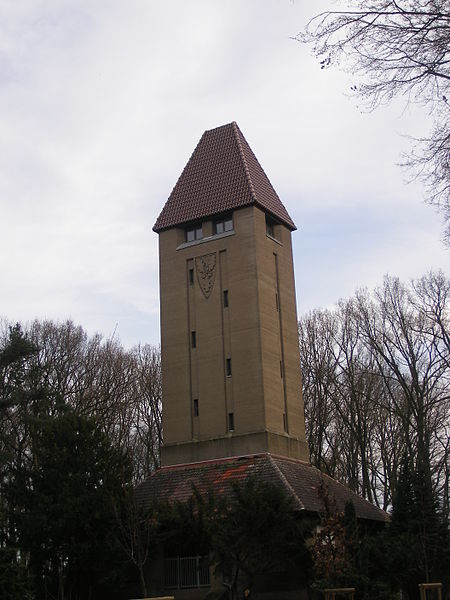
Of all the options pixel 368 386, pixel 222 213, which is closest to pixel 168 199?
pixel 222 213

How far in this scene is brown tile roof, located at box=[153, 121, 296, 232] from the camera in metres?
37.5

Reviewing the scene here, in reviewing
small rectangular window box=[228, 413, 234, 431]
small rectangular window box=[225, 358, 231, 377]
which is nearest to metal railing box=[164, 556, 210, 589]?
small rectangular window box=[228, 413, 234, 431]

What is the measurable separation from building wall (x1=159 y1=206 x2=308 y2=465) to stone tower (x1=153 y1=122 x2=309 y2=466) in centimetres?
5

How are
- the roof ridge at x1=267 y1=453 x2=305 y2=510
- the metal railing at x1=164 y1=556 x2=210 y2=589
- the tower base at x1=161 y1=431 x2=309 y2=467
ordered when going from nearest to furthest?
1. the roof ridge at x1=267 y1=453 x2=305 y2=510
2. the metal railing at x1=164 y1=556 x2=210 y2=589
3. the tower base at x1=161 y1=431 x2=309 y2=467

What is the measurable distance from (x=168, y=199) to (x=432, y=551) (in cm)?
2072

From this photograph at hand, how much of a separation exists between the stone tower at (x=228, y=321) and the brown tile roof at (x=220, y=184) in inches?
2.7

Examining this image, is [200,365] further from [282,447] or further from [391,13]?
[391,13]

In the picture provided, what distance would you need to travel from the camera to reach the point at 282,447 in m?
34.3

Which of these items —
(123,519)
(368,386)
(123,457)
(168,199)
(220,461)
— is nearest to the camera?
(123,519)

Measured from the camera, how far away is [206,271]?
37.0 meters

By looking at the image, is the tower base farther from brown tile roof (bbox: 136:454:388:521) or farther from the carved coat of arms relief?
the carved coat of arms relief

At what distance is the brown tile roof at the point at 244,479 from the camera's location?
30781 millimetres

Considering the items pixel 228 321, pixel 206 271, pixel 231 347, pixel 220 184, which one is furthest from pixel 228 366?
pixel 220 184

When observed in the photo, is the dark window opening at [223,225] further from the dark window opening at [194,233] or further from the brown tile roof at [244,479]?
the brown tile roof at [244,479]
